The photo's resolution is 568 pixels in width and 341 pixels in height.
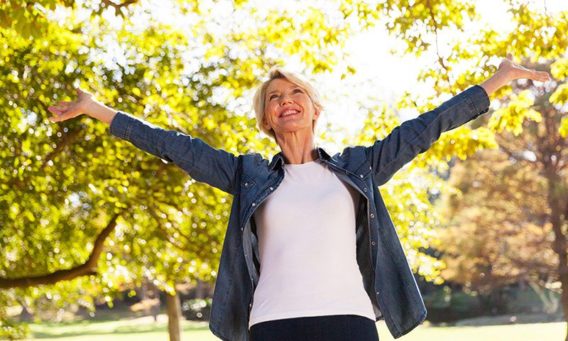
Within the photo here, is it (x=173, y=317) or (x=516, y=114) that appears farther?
(x=173, y=317)

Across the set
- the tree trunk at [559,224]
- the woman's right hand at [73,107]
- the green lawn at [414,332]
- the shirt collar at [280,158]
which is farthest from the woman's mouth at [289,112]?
the tree trunk at [559,224]

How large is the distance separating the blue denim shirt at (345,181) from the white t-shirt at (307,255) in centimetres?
6

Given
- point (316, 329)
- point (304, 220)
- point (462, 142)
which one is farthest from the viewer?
point (462, 142)

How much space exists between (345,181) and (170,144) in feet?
1.93

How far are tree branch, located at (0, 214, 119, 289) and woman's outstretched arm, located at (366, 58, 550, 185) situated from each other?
8.89 m

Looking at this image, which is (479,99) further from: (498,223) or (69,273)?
(498,223)

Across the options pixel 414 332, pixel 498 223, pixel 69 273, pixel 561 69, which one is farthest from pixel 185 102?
pixel 414 332

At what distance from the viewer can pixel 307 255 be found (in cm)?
303

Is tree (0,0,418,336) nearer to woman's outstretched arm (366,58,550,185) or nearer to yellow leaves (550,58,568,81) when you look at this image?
yellow leaves (550,58,568,81)

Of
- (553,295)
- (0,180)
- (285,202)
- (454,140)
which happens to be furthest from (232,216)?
(553,295)

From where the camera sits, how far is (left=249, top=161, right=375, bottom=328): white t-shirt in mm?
2990

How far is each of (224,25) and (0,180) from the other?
3367mm

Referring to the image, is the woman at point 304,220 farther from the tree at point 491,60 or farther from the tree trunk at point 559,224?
the tree trunk at point 559,224

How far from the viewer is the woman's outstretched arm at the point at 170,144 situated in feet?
10.7
